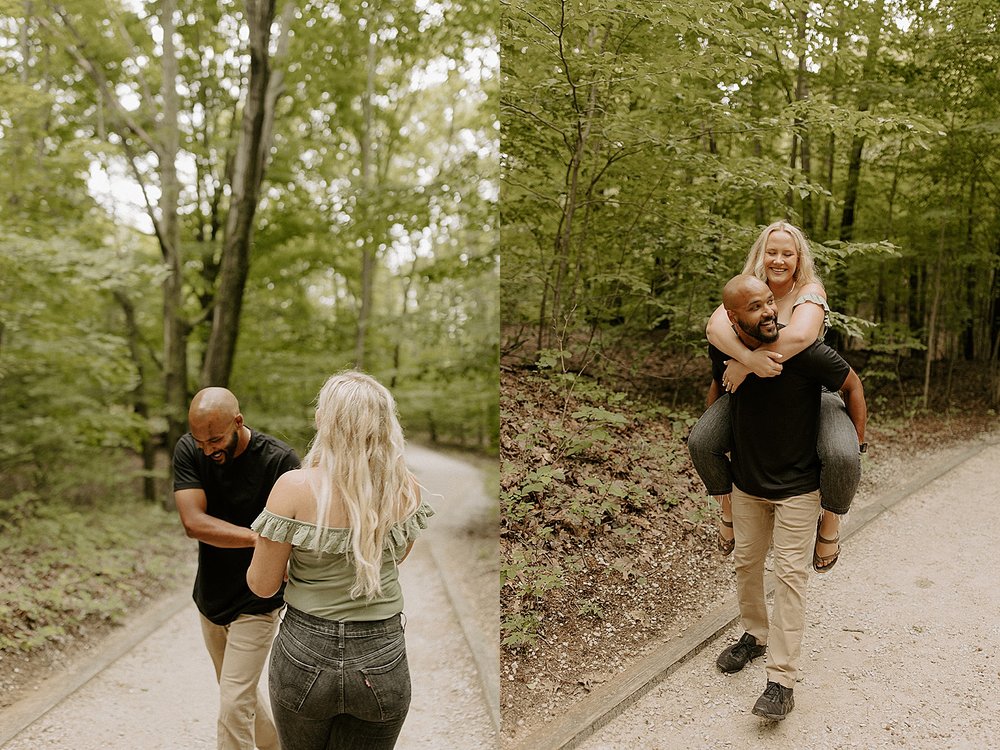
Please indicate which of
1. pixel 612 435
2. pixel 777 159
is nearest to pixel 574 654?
pixel 612 435

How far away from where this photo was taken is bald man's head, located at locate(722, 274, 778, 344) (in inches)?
70.3

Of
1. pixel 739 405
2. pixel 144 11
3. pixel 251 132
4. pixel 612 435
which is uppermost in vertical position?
pixel 144 11

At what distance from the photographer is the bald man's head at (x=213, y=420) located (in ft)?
6.44

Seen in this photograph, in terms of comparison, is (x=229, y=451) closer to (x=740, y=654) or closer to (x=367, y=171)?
(x=740, y=654)

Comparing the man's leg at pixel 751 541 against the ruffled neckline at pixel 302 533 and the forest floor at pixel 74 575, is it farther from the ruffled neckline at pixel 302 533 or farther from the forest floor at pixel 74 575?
the forest floor at pixel 74 575

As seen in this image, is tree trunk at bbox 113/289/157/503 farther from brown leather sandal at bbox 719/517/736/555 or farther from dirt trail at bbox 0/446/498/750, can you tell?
brown leather sandal at bbox 719/517/736/555

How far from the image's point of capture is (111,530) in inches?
209

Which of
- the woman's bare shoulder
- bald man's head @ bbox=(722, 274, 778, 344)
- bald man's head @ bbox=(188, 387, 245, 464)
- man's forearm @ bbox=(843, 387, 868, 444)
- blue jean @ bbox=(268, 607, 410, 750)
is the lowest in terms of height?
blue jean @ bbox=(268, 607, 410, 750)

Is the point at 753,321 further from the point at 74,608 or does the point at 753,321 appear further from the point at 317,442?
the point at 74,608

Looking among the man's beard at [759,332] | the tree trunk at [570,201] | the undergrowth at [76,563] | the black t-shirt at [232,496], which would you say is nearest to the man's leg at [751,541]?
the man's beard at [759,332]

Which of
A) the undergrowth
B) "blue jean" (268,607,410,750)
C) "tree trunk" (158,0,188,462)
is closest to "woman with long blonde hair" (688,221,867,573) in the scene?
"blue jean" (268,607,410,750)

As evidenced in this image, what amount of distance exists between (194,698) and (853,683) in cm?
272

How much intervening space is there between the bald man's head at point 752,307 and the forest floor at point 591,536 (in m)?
0.66

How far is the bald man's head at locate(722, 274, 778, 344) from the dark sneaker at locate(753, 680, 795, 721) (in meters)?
1.09
